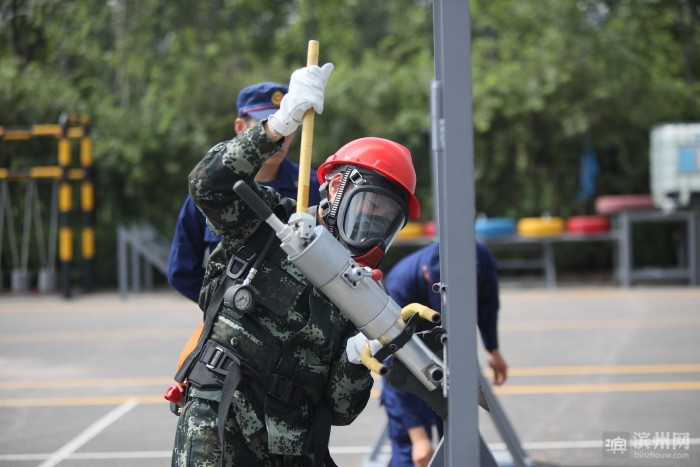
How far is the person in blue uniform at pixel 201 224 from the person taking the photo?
4094 millimetres

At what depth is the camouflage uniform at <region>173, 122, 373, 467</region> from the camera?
2.58 metres

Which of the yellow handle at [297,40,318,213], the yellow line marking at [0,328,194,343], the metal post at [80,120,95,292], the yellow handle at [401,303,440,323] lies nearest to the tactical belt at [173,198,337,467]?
the yellow handle at [297,40,318,213]

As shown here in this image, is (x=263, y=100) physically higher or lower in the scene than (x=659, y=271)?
higher

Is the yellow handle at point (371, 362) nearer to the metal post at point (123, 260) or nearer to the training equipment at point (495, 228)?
the training equipment at point (495, 228)

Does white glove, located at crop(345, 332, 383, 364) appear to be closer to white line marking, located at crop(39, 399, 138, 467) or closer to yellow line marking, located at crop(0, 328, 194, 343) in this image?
white line marking, located at crop(39, 399, 138, 467)

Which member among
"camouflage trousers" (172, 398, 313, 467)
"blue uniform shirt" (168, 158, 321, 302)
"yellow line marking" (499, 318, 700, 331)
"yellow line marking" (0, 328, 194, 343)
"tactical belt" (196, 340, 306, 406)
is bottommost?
"yellow line marking" (0, 328, 194, 343)

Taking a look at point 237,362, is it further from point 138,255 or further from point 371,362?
point 138,255

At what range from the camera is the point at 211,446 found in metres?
2.60

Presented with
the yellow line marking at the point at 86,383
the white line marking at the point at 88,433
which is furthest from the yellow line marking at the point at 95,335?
the white line marking at the point at 88,433

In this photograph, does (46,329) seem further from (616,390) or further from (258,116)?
(258,116)

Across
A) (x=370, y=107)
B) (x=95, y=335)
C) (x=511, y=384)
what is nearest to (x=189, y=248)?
(x=511, y=384)

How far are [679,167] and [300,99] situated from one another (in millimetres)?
14324

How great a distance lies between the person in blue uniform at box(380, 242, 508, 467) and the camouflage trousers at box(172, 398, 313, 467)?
1.58 meters

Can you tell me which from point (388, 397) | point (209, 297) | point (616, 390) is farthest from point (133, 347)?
point (209, 297)
